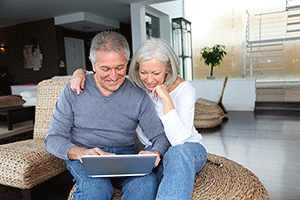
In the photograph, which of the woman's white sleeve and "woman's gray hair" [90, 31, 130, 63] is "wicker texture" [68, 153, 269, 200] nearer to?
the woman's white sleeve

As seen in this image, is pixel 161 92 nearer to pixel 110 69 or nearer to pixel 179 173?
pixel 110 69

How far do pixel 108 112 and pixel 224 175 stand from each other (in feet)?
2.39

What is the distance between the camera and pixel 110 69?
1.26 m

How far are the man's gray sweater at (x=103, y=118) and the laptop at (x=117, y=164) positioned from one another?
0.80ft

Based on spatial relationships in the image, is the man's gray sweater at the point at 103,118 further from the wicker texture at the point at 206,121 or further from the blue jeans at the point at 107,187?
the wicker texture at the point at 206,121

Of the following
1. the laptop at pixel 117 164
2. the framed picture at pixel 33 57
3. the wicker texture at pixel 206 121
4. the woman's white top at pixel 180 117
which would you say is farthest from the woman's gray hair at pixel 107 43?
the framed picture at pixel 33 57

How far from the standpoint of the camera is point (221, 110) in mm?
4285

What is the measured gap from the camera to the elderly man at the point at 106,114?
4.07 feet

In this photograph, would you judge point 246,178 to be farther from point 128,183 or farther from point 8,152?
point 8,152

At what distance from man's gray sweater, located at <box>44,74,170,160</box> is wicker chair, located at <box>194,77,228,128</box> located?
257cm

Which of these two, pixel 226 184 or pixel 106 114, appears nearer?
pixel 226 184

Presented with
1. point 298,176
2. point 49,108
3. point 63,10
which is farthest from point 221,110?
point 63,10

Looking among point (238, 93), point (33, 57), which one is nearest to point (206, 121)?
point (238, 93)

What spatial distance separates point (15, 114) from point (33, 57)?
16.3 ft
